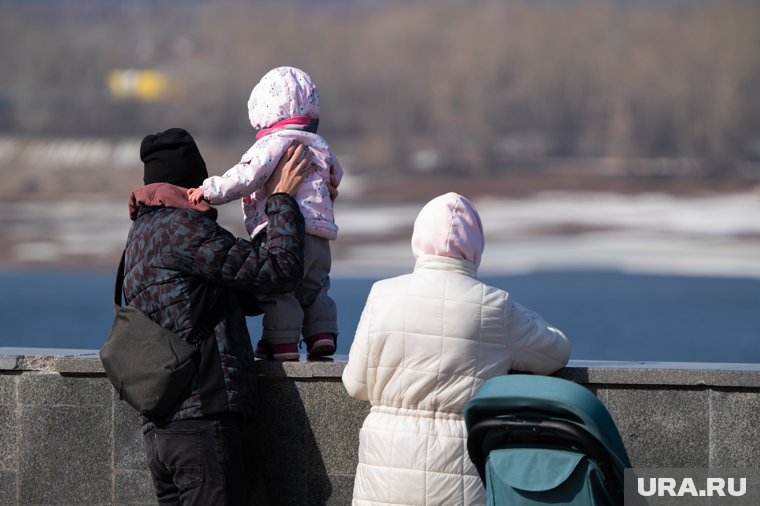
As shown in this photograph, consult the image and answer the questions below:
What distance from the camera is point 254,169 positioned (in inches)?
162

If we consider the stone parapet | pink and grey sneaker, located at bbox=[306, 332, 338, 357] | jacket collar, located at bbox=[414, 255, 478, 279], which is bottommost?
the stone parapet

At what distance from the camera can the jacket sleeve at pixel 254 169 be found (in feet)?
13.3

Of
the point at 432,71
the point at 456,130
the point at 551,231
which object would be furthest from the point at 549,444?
the point at 432,71

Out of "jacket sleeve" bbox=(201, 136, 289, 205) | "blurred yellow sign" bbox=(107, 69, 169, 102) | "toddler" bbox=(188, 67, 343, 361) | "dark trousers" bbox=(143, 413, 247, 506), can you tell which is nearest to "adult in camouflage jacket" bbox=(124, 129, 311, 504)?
"dark trousers" bbox=(143, 413, 247, 506)

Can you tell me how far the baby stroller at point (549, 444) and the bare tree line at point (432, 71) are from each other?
6805cm

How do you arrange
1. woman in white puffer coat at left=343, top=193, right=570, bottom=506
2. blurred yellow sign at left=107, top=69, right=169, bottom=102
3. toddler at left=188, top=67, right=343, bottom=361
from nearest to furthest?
woman in white puffer coat at left=343, top=193, right=570, bottom=506
toddler at left=188, top=67, right=343, bottom=361
blurred yellow sign at left=107, top=69, right=169, bottom=102

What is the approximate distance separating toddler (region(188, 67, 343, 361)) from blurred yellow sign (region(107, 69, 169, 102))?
72.2 meters

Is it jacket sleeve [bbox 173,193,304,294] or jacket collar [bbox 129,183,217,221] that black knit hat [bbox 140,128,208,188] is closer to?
jacket collar [bbox 129,183,217,221]

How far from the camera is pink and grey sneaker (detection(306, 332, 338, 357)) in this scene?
4.46 meters

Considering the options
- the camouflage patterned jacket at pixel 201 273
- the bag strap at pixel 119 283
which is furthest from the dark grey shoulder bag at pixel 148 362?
the bag strap at pixel 119 283

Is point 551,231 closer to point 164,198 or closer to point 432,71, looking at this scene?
point 432,71

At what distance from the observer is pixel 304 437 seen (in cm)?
433

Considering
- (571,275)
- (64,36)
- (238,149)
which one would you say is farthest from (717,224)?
(64,36)

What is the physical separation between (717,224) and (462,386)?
212ft
